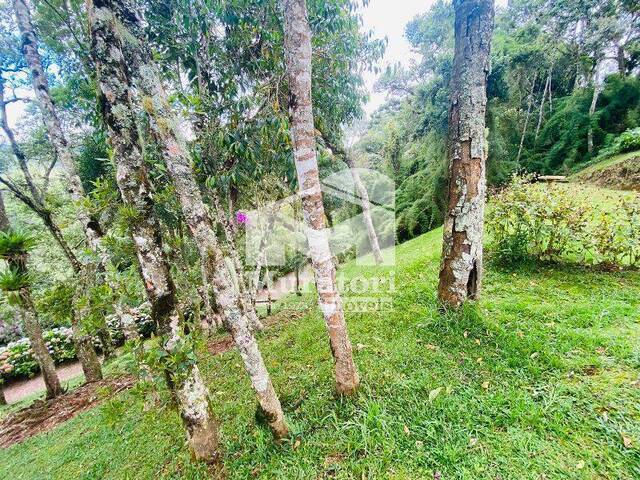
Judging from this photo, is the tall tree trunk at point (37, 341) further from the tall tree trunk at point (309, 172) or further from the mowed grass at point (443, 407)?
the tall tree trunk at point (309, 172)

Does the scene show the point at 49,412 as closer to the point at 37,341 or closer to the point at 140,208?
the point at 37,341

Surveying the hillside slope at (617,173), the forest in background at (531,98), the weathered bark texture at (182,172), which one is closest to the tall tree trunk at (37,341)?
the weathered bark texture at (182,172)

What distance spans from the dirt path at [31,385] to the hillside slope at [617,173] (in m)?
17.4

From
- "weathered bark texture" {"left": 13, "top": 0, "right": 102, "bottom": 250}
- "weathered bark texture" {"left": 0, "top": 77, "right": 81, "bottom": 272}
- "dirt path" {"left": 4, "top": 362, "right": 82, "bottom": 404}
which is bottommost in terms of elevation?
"dirt path" {"left": 4, "top": 362, "right": 82, "bottom": 404}

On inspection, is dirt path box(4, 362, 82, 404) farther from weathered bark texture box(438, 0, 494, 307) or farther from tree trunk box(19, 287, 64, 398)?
weathered bark texture box(438, 0, 494, 307)

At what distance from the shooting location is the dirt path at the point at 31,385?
748cm

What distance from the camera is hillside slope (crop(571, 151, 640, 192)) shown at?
8.51m

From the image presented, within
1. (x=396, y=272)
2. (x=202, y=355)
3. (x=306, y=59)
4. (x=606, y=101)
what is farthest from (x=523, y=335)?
(x=606, y=101)

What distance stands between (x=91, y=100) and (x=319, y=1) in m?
3.75

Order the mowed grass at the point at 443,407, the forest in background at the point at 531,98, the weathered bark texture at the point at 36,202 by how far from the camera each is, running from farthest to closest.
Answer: the forest in background at the point at 531,98
the weathered bark texture at the point at 36,202
the mowed grass at the point at 443,407

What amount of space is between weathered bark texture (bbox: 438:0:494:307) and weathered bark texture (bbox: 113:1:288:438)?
98.9 inches

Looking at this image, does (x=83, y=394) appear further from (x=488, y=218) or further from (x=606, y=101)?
(x=606, y=101)

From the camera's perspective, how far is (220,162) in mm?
4566

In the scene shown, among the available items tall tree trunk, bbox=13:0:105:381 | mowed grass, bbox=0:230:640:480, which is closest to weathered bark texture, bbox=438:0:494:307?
mowed grass, bbox=0:230:640:480
